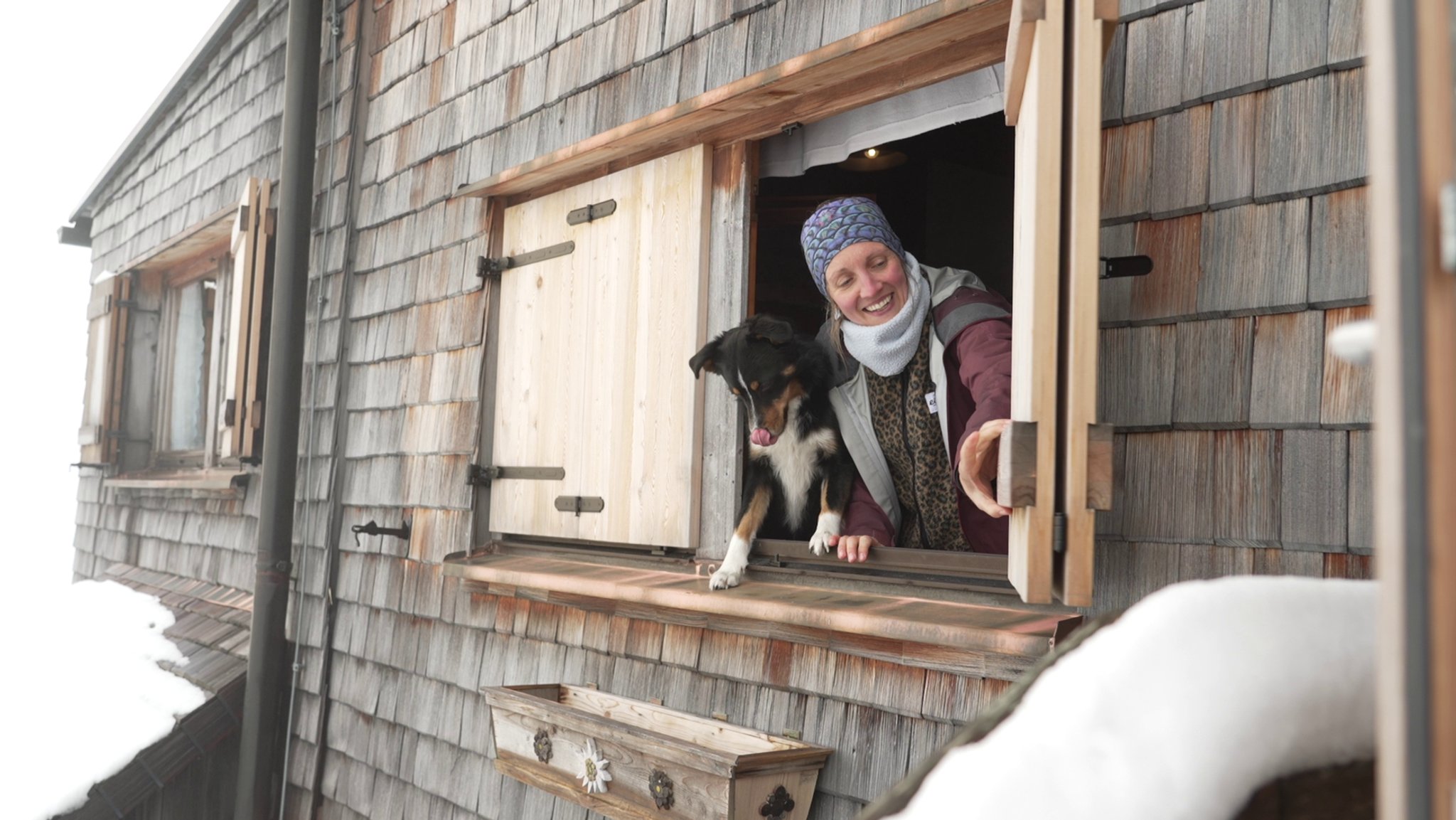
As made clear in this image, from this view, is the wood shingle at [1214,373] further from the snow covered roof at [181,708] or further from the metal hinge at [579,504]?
the snow covered roof at [181,708]

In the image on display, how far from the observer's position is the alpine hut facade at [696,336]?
171 centimetres

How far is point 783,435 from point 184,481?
13.6 feet

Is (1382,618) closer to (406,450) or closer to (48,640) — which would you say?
(406,450)

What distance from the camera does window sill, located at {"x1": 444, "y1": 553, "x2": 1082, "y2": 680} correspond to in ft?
6.57

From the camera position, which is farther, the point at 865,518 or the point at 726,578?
the point at 865,518

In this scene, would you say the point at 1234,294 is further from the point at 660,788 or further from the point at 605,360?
the point at 605,360

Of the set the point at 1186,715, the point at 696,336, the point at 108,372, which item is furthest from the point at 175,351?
the point at 1186,715

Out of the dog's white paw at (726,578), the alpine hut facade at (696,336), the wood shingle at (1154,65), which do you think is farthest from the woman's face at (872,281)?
the wood shingle at (1154,65)

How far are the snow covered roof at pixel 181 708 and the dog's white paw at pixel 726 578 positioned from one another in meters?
2.99

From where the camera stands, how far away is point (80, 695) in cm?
479

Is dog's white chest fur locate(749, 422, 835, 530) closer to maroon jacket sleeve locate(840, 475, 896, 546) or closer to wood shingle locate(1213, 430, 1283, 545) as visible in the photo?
maroon jacket sleeve locate(840, 475, 896, 546)

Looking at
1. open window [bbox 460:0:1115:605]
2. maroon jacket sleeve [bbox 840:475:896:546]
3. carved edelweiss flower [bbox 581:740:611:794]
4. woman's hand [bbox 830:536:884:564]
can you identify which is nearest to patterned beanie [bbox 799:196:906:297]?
open window [bbox 460:0:1115:605]

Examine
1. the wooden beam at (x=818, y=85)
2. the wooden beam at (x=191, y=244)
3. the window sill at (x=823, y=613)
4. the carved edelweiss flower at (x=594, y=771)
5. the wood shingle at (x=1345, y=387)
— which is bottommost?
the carved edelweiss flower at (x=594, y=771)

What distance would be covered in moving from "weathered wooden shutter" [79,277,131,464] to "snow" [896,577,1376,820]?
694 centimetres
